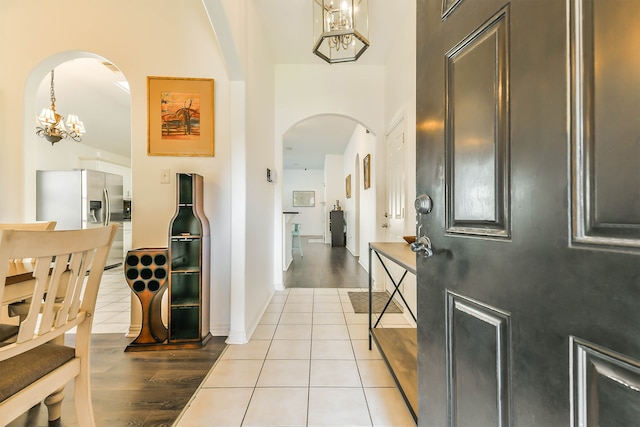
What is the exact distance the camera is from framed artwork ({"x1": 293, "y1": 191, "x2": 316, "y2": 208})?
34.2ft

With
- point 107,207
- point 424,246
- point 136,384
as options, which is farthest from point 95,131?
point 424,246

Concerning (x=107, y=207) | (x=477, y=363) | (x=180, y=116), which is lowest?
(x=477, y=363)

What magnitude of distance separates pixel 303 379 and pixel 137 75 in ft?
9.00

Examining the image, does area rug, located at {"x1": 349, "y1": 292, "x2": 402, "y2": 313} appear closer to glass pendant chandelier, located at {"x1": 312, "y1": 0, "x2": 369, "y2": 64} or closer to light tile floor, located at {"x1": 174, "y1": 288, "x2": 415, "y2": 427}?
light tile floor, located at {"x1": 174, "y1": 288, "x2": 415, "y2": 427}

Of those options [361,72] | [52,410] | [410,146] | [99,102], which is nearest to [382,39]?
[361,72]

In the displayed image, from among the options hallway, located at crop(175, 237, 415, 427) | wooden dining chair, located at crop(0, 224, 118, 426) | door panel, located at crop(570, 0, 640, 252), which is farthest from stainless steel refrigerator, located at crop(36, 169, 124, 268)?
door panel, located at crop(570, 0, 640, 252)

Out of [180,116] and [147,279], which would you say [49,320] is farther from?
[180,116]

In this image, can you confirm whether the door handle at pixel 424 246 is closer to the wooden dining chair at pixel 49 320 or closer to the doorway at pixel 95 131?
the wooden dining chair at pixel 49 320

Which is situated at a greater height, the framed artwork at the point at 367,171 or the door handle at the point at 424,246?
the framed artwork at the point at 367,171

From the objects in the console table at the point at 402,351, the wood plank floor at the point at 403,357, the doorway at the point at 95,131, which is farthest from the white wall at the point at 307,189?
the wood plank floor at the point at 403,357

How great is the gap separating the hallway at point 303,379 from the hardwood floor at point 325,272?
98cm

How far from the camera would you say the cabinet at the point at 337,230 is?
7.61 metres

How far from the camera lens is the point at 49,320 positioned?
0.96 m

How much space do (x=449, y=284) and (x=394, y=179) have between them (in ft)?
7.98
